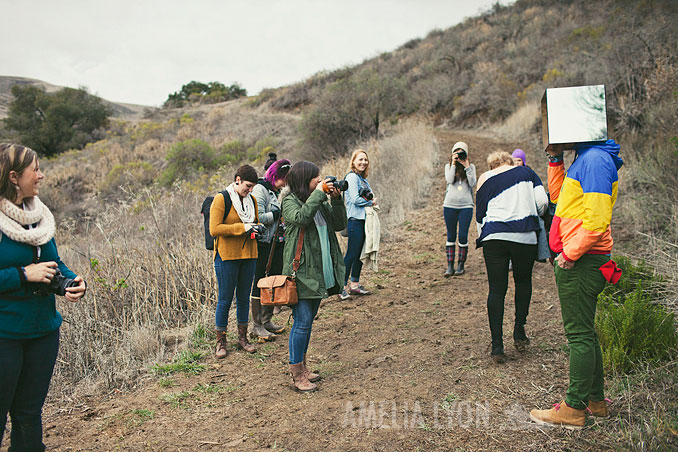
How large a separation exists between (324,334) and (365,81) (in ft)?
50.4

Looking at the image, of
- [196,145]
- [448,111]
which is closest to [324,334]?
[196,145]

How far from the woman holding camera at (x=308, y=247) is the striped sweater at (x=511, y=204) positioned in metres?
1.31

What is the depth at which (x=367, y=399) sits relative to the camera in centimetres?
369

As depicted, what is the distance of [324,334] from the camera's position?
5.46m

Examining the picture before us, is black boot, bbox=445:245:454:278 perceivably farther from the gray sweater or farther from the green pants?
the green pants

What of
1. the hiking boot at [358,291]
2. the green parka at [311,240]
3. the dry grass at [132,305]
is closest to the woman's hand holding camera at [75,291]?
the green parka at [311,240]

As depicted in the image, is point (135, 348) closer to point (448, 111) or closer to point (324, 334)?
point (324, 334)

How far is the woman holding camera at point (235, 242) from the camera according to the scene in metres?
4.52

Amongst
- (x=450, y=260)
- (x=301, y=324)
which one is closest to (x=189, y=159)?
(x=450, y=260)

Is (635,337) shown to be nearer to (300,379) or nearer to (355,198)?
(300,379)

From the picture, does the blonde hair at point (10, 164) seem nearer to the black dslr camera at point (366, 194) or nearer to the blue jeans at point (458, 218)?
the black dslr camera at point (366, 194)

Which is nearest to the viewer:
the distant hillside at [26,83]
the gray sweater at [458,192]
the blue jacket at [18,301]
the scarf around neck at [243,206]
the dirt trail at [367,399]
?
the blue jacket at [18,301]

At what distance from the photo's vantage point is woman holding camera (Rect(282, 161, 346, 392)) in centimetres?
370

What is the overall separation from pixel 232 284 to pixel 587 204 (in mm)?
3293
